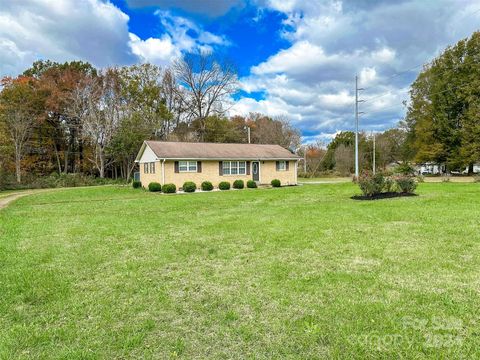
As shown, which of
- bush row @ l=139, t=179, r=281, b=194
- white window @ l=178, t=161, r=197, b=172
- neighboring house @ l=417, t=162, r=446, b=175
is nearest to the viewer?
bush row @ l=139, t=179, r=281, b=194

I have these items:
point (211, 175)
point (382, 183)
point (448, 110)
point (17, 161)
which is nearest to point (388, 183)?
point (382, 183)

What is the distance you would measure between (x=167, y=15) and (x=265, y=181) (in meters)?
14.3

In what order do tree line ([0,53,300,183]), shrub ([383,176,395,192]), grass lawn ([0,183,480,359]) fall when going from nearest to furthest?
grass lawn ([0,183,480,359])
shrub ([383,176,395,192])
tree line ([0,53,300,183])

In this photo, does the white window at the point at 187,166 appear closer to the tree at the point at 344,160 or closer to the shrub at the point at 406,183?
the shrub at the point at 406,183

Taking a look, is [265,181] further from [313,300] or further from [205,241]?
[313,300]

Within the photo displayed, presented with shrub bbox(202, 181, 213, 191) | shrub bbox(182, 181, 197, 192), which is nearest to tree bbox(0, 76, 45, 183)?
shrub bbox(182, 181, 197, 192)

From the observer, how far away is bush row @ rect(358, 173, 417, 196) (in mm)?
12883

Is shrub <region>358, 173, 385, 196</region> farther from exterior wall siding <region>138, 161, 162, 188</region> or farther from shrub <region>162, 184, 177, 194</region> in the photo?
exterior wall siding <region>138, 161, 162, 188</region>

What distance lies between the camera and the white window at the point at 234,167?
22.9 m

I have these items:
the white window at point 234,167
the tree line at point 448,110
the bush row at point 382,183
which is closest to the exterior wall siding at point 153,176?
the white window at point 234,167

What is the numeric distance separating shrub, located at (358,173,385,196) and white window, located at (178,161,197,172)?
1198cm

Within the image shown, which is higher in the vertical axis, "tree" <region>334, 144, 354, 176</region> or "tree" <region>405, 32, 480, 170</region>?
"tree" <region>405, 32, 480, 170</region>

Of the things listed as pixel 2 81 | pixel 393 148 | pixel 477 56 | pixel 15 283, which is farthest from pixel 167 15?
pixel 393 148

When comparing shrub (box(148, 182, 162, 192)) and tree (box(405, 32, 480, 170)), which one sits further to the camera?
tree (box(405, 32, 480, 170))
